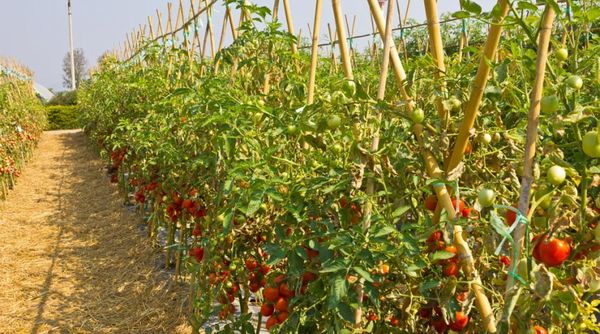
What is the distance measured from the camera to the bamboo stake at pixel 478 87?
0.91 m

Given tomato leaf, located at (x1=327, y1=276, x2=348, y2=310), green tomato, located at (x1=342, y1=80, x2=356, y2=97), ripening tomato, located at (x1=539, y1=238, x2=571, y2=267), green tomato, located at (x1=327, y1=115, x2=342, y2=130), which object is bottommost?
tomato leaf, located at (x1=327, y1=276, x2=348, y2=310)

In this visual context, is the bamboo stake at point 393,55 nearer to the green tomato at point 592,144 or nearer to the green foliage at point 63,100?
the green tomato at point 592,144

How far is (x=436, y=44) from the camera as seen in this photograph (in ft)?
3.74

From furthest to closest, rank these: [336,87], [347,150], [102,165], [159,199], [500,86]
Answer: [102,165], [159,199], [336,87], [347,150], [500,86]

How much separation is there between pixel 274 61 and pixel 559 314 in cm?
182

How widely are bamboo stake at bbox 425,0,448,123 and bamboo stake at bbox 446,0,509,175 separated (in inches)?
3.0

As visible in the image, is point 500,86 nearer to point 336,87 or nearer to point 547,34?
point 547,34

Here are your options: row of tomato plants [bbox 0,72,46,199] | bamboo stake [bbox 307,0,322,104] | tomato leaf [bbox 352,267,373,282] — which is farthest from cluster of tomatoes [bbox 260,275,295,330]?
row of tomato plants [bbox 0,72,46,199]

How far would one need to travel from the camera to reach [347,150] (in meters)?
1.34

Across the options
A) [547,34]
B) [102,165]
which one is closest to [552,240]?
[547,34]

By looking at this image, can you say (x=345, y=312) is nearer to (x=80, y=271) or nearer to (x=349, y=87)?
(x=349, y=87)

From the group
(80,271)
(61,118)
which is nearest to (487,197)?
(80,271)

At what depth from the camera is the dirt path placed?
2.96 m

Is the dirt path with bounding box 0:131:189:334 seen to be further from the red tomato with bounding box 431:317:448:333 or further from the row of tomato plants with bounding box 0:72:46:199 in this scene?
the red tomato with bounding box 431:317:448:333
